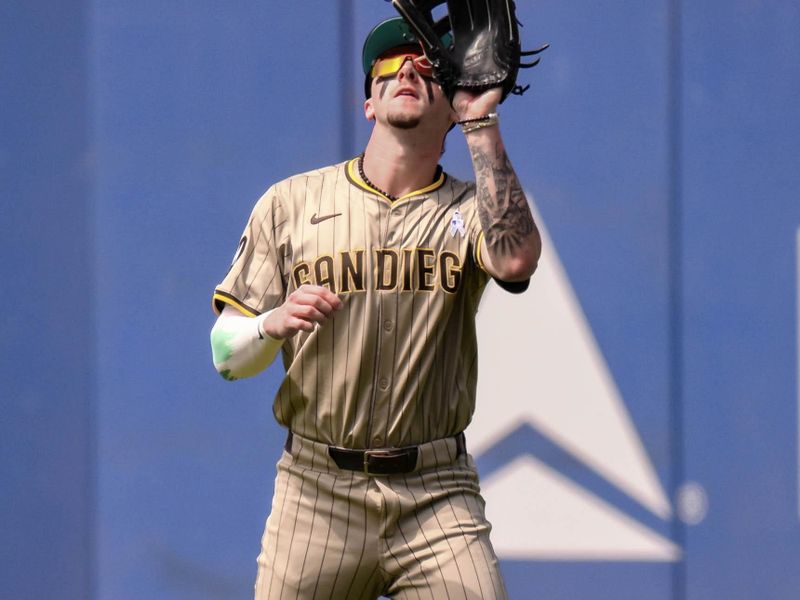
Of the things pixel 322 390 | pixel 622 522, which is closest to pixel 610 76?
pixel 622 522

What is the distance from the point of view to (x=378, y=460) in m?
2.81

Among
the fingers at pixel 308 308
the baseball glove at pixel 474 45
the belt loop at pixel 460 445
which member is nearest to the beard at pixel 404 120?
the baseball glove at pixel 474 45

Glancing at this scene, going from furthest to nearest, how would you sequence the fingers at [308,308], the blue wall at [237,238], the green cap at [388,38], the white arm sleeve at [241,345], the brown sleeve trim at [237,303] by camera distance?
the blue wall at [237,238] < the green cap at [388,38] < the brown sleeve trim at [237,303] < the white arm sleeve at [241,345] < the fingers at [308,308]

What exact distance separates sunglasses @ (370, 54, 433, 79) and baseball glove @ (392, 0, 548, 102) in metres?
0.22

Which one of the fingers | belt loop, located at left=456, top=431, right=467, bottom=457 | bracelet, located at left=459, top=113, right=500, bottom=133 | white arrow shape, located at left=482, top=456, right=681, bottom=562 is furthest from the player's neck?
white arrow shape, located at left=482, top=456, right=681, bottom=562

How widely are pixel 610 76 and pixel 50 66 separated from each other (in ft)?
5.75

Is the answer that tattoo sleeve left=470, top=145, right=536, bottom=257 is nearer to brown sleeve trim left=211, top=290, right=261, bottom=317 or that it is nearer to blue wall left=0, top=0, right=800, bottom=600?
brown sleeve trim left=211, top=290, right=261, bottom=317

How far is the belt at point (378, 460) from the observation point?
281 centimetres

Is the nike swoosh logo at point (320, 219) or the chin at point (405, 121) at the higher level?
the chin at point (405, 121)

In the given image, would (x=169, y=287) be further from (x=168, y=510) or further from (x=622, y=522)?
(x=622, y=522)

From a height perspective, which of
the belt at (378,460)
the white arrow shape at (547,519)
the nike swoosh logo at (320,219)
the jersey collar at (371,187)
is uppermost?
the jersey collar at (371,187)

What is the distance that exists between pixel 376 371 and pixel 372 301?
15 cm

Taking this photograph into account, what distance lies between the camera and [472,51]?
264cm

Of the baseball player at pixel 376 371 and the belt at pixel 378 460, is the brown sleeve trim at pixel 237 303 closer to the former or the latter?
the baseball player at pixel 376 371
